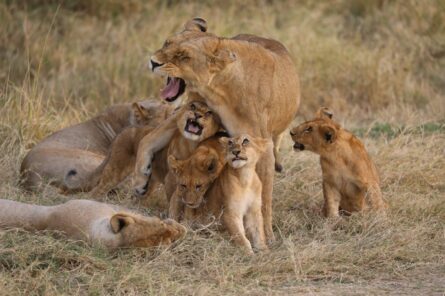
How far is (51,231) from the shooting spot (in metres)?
6.02

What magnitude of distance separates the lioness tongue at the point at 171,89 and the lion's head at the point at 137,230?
81cm

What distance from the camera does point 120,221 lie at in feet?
19.0

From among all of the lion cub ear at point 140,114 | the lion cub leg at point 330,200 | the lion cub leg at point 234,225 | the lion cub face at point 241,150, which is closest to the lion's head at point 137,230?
the lion cub leg at point 234,225

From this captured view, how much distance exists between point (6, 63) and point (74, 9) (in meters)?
1.94

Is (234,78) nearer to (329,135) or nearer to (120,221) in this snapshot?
(329,135)

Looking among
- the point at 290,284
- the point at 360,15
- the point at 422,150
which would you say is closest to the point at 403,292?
the point at 290,284

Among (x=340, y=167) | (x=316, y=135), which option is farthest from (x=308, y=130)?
(x=340, y=167)

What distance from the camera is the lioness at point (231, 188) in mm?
6164

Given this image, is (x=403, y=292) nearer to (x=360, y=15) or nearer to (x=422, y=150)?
(x=422, y=150)

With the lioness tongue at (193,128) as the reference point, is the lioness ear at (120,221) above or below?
below

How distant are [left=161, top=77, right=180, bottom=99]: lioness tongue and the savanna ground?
2.66 ft

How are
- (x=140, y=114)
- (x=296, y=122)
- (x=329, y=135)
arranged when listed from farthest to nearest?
1. (x=296, y=122)
2. (x=140, y=114)
3. (x=329, y=135)

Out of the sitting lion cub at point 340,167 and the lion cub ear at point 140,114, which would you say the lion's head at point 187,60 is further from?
the lion cub ear at point 140,114

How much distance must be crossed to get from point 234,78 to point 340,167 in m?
0.96
